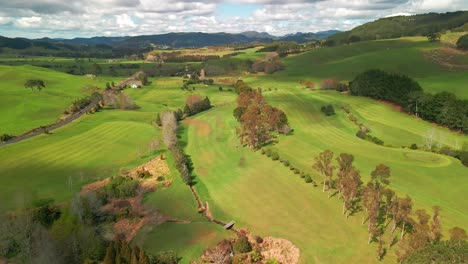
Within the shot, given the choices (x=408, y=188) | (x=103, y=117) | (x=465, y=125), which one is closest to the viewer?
(x=408, y=188)

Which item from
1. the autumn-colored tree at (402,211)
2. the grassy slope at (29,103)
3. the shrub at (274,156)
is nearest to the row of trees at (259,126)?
the shrub at (274,156)

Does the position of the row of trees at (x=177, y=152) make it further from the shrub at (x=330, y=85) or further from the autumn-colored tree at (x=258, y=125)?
the shrub at (x=330, y=85)

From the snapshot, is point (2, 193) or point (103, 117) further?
point (103, 117)

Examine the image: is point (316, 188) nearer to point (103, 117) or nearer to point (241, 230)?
point (241, 230)

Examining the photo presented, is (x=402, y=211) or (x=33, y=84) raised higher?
(x=33, y=84)

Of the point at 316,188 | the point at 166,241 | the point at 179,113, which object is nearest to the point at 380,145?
the point at 316,188

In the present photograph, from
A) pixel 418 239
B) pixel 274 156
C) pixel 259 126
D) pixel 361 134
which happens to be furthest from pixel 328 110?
pixel 418 239

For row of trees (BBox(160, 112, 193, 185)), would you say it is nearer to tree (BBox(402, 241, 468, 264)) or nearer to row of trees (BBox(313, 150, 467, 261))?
row of trees (BBox(313, 150, 467, 261))

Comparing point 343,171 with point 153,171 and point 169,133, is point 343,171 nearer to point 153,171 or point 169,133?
A: point 153,171
